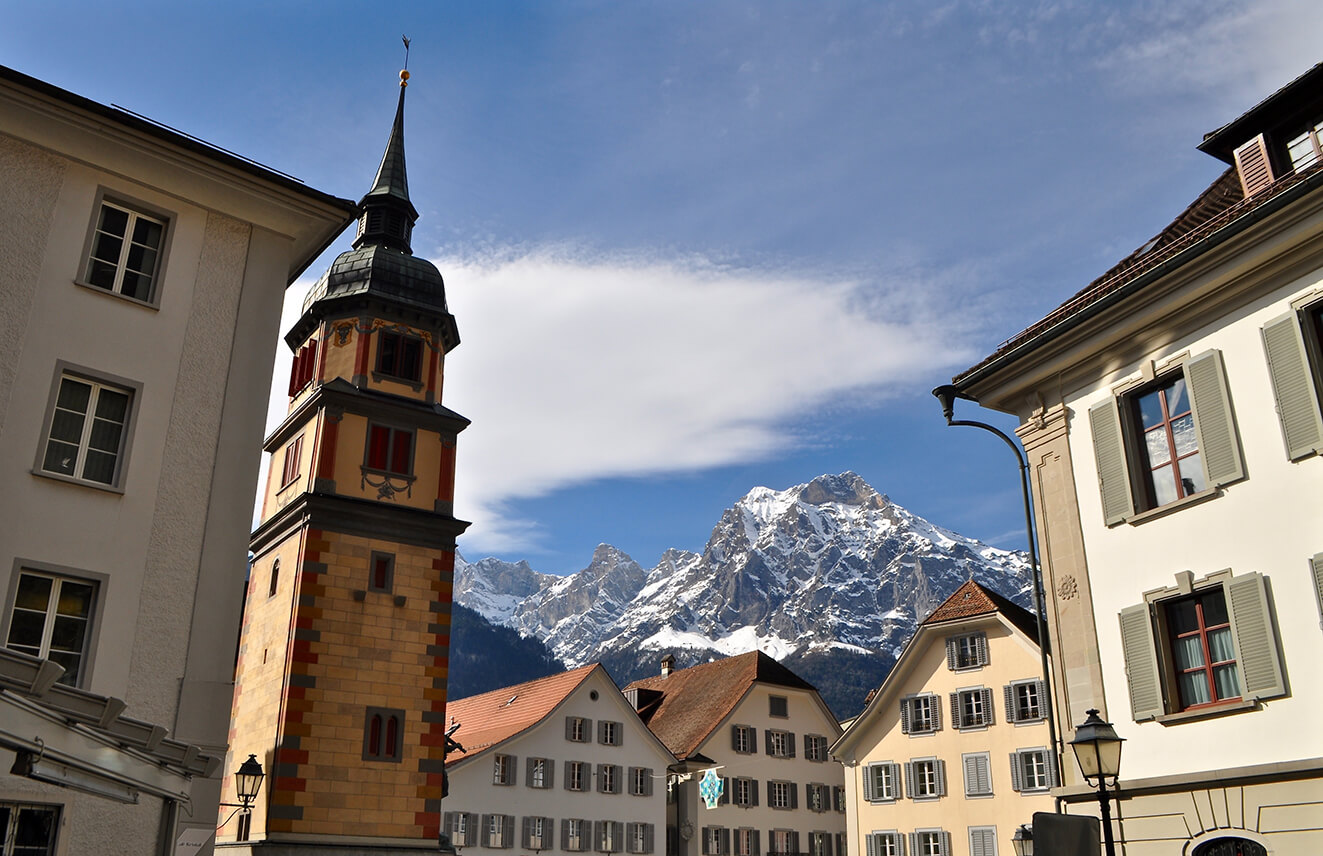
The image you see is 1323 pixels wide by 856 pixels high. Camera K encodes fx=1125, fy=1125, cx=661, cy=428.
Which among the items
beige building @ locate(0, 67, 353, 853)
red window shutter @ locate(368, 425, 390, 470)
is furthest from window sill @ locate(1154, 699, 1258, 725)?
red window shutter @ locate(368, 425, 390, 470)

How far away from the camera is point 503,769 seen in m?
49.0

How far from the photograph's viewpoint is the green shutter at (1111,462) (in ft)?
58.2

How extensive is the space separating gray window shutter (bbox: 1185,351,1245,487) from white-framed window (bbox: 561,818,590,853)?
129ft

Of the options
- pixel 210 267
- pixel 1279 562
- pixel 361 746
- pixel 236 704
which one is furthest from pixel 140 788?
pixel 236 704

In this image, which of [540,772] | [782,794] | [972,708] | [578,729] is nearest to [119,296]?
[972,708]

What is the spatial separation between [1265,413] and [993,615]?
88.1 ft

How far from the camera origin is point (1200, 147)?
62.0 ft

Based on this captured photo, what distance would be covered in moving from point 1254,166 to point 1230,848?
34.4 feet

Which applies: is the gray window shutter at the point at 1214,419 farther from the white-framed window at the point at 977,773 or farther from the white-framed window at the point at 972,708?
the white-framed window at the point at 977,773

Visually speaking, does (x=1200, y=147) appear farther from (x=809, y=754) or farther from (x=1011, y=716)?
(x=809, y=754)

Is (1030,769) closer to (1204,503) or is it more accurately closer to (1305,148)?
(1204,503)

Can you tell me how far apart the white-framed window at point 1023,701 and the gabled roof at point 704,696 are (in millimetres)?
18939

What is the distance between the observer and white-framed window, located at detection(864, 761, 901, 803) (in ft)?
144

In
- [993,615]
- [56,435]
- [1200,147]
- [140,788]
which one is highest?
[1200,147]
